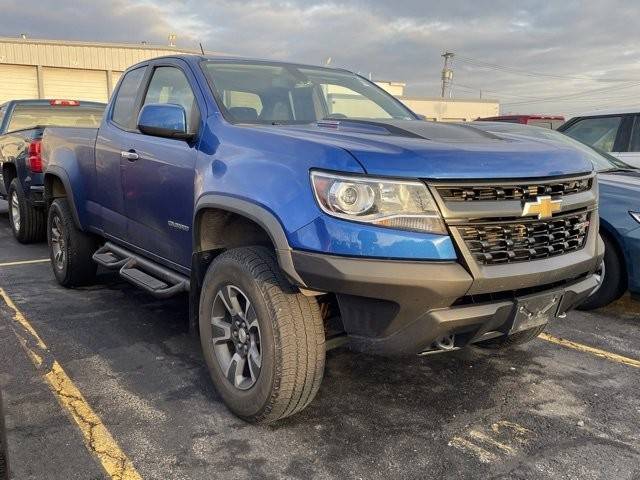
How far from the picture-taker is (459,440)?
2809mm

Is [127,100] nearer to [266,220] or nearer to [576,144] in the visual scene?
[266,220]

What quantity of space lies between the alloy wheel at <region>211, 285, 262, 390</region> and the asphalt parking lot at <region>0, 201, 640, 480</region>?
0.82ft

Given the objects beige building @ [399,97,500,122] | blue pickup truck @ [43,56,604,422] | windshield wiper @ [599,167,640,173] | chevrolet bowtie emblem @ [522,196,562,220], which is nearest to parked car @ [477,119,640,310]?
windshield wiper @ [599,167,640,173]

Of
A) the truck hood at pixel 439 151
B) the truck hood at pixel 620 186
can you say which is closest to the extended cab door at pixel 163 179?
the truck hood at pixel 439 151

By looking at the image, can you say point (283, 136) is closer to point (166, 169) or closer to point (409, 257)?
point (409, 257)

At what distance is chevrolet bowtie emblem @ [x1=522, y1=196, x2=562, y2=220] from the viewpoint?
259 cm

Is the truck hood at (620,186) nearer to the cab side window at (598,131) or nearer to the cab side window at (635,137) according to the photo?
the cab side window at (635,137)

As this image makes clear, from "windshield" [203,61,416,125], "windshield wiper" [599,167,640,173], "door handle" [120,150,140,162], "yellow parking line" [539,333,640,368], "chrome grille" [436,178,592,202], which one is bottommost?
"yellow parking line" [539,333,640,368]

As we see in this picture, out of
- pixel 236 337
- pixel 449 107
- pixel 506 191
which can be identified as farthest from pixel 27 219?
pixel 449 107

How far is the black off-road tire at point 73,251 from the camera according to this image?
507cm

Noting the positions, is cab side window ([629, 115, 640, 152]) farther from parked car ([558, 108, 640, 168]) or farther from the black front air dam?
the black front air dam

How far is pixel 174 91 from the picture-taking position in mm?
3848

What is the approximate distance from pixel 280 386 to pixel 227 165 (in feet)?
3.74

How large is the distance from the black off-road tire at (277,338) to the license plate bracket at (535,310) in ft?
2.94
